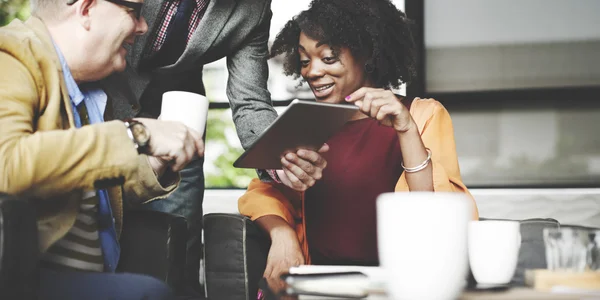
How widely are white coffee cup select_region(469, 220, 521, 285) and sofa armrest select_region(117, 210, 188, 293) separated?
0.82 metres

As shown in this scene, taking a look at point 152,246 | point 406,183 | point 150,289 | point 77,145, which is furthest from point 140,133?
point 406,183

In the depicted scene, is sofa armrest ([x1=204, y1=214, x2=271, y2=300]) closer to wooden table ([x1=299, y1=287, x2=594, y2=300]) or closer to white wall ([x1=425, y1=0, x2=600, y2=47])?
wooden table ([x1=299, y1=287, x2=594, y2=300])

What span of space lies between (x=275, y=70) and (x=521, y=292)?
293 cm

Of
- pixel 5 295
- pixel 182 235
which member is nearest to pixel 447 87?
pixel 182 235

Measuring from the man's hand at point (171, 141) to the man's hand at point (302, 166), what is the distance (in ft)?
1.26

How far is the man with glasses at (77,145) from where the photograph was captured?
3.35 ft

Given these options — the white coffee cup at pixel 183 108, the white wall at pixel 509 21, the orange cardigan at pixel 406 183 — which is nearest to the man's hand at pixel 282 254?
the orange cardigan at pixel 406 183

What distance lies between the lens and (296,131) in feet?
4.39

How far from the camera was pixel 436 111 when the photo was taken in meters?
1.85

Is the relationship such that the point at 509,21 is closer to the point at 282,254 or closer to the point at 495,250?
the point at 282,254

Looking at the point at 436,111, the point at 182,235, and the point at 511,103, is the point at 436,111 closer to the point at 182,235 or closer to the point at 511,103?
the point at 182,235

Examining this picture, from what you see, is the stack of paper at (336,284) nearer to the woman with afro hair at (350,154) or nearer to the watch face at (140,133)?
the watch face at (140,133)

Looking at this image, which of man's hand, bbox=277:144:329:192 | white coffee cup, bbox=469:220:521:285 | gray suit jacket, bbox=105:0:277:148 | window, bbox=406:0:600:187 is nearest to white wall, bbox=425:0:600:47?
window, bbox=406:0:600:187

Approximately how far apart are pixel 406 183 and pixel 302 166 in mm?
301
